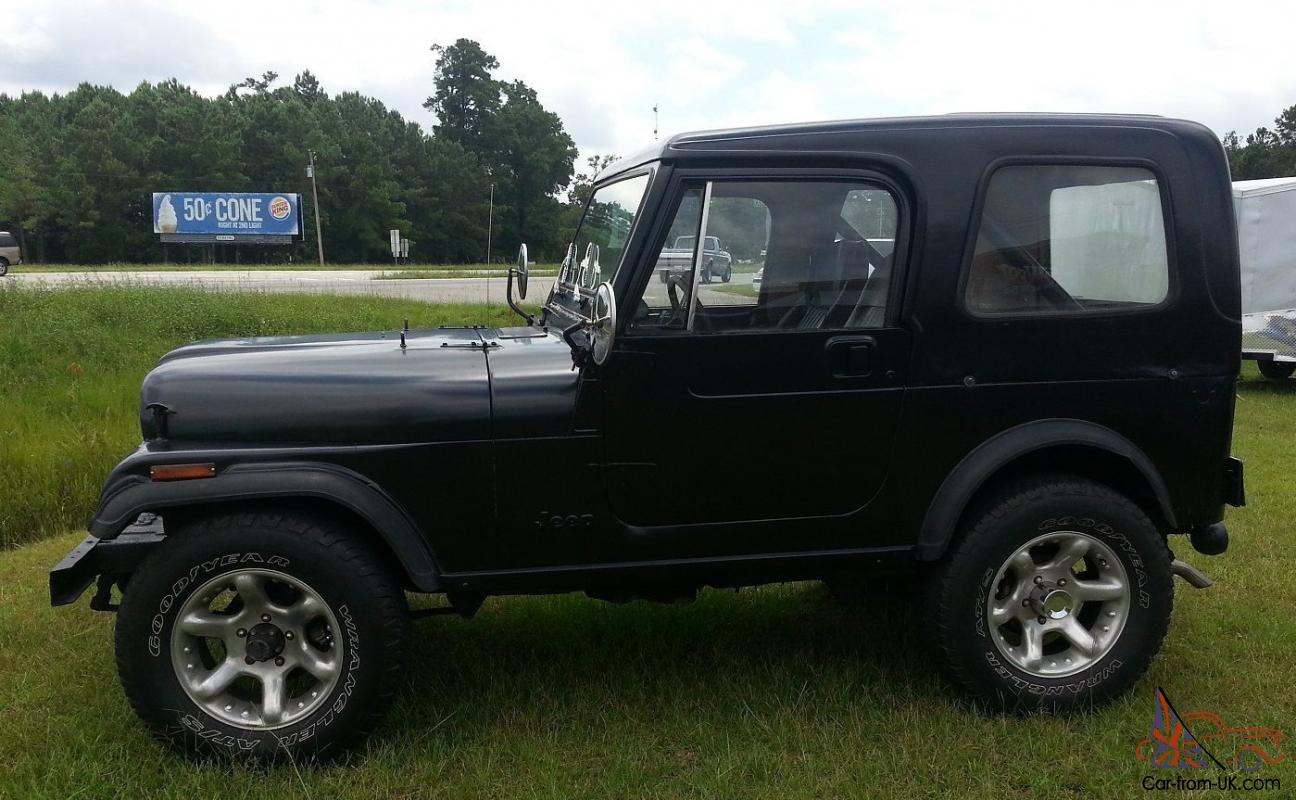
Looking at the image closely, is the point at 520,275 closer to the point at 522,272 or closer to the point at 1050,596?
the point at 522,272

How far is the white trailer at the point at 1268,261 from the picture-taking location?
454 inches

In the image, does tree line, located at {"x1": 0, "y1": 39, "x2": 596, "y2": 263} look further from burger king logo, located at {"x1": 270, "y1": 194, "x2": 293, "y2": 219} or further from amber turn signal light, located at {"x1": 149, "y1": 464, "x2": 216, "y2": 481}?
amber turn signal light, located at {"x1": 149, "y1": 464, "x2": 216, "y2": 481}

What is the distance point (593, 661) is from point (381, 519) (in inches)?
50.2

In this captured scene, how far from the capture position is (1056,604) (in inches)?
135

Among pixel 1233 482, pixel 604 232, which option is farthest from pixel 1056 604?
pixel 604 232

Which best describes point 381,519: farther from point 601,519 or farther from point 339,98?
point 339,98

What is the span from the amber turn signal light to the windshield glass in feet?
4.70

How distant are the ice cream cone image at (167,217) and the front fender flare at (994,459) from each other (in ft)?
187

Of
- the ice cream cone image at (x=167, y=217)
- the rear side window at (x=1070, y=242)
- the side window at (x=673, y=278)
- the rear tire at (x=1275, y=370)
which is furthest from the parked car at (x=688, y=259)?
the ice cream cone image at (x=167, y=217)

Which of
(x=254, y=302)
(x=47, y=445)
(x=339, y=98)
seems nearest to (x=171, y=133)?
(x=339, y=98)

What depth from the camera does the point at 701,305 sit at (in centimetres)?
315

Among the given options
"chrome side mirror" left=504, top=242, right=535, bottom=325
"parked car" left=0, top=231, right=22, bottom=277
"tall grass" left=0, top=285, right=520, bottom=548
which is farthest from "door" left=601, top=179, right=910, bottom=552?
"parked car" left=0, top=231, right=22, bottom=277

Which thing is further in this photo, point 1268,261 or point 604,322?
point 1268,261

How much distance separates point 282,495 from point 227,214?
5581cm
